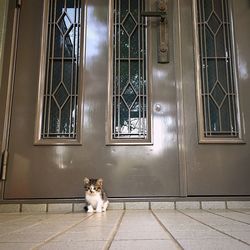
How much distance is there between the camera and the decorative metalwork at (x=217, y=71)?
1.98 meters

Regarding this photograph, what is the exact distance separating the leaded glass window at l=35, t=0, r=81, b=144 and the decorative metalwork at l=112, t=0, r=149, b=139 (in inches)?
10.0

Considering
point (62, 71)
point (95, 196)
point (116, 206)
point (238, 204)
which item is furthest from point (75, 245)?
point (62, 71)

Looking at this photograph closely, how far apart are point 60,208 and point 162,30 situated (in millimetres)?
1301

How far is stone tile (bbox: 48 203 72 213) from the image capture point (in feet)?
5.98

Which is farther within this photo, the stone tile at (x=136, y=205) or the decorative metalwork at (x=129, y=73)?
the decorative metalwork at (x=129, y=73)

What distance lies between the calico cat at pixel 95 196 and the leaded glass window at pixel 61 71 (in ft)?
1.05

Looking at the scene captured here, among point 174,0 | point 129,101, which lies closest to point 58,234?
point 129,101

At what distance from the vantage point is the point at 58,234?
0.95 meters

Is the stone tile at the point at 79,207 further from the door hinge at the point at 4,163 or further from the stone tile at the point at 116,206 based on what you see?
the door hinge at the point at 4,163

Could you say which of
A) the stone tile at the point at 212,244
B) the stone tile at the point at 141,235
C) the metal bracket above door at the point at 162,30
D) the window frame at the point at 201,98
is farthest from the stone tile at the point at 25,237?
the metal bracket above door at the point at 162,30

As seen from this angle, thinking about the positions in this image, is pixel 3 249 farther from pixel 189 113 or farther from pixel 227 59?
pixel 227 59

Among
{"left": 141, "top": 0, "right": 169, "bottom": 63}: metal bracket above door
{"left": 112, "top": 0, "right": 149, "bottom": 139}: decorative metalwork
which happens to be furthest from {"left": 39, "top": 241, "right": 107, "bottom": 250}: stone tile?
{"left": 141, "top": 0, "right": 169, "bottom": 63}: metal bracket above door

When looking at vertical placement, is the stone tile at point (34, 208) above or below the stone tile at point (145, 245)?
below

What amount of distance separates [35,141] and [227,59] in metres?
1.34
